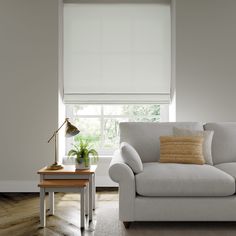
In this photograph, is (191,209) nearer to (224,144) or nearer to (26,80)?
(224,144)

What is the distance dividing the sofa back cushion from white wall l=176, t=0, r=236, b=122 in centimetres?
93

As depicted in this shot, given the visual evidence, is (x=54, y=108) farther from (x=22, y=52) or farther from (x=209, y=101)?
(x=209, y=101)

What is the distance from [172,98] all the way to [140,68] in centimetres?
64

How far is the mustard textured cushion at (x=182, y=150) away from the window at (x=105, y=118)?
1.57 metres

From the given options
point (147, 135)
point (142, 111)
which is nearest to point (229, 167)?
point (147, 135)

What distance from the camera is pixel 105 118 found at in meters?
6.03

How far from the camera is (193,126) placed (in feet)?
15.5

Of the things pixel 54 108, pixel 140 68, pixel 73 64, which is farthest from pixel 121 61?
pixel 54 108

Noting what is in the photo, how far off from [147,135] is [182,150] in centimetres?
50

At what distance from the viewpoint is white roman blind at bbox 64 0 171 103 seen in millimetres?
5766

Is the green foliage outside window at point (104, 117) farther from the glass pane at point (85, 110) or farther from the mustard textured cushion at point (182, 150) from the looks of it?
the mustard textured cushion at point (182, 150)

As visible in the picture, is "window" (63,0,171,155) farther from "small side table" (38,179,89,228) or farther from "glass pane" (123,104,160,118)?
"small side table" (38,179,89,228)

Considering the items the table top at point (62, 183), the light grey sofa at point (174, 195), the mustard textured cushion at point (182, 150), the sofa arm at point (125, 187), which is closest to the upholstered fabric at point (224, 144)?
the mustard textured cushion at point (182, 150)

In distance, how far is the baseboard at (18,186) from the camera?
5434 mm
